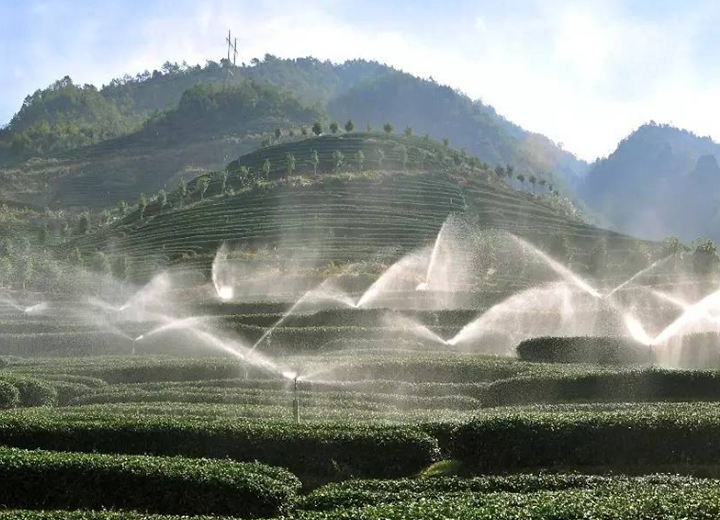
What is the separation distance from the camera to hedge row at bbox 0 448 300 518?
1508 centimetres

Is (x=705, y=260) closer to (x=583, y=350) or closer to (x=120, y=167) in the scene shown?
(x=583, y=350)

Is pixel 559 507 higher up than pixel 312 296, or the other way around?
pixel 312 296

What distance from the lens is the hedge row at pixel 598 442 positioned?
1784 cm

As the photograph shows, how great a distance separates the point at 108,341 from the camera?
137 ft

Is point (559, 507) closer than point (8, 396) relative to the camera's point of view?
Yes

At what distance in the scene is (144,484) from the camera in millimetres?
15703

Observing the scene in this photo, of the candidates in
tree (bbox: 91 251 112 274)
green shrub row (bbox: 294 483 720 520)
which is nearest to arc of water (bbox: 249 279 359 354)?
tree (bbox: 91 251 112 274)

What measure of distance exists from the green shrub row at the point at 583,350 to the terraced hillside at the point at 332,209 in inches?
1733

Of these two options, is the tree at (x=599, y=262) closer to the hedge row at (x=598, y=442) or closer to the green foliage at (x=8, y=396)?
the hedge row at (x=598, y=442)

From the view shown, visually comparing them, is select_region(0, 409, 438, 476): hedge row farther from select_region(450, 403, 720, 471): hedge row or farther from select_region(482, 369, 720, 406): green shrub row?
select_region(482, 369, 720, 406): green shrub row

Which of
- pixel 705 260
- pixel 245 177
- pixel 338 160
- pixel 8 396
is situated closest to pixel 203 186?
pixel 245 177

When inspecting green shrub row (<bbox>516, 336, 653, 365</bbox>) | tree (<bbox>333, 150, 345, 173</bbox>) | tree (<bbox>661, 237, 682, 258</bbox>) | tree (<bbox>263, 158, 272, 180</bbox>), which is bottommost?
green shrub row (<bbox>516, 336, 653, 365</bbox>)

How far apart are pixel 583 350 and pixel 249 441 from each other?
64.6ft

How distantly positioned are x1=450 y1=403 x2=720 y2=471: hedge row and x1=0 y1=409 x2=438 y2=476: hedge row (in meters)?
1.58
